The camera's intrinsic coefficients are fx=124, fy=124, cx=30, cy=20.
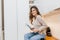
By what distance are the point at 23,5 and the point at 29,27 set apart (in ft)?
0.60

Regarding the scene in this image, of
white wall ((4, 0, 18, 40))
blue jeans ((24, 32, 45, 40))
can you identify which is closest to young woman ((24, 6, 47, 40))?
blue jeans ((24, 32, 45, 40))

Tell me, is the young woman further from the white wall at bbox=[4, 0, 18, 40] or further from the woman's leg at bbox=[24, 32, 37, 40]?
the white wall at bbox=[4, 0, 18, 40]

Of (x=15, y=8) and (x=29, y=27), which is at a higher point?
(x=15, y=8)

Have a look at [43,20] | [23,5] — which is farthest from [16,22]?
[43,20]

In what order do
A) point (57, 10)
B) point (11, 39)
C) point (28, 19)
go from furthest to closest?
point (11, 39) → point (28, 19) → point (57, 10)

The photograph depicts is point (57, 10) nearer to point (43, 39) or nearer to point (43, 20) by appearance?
point (43, 20)

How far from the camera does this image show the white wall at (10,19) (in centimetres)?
104

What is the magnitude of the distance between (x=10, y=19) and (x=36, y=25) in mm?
248

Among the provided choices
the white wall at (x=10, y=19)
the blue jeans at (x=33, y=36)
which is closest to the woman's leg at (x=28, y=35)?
the blue jeans at (x=33, y=36)

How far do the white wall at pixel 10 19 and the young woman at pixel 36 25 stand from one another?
0.16 metres

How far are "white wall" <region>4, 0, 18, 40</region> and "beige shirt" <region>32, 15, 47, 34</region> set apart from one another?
7.4 inches

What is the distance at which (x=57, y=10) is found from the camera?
2.71 ft

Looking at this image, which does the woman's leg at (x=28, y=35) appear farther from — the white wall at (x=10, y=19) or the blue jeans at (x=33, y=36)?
the white wall at (x=10, y=19)

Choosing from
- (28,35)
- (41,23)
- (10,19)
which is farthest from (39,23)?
(10,19)
